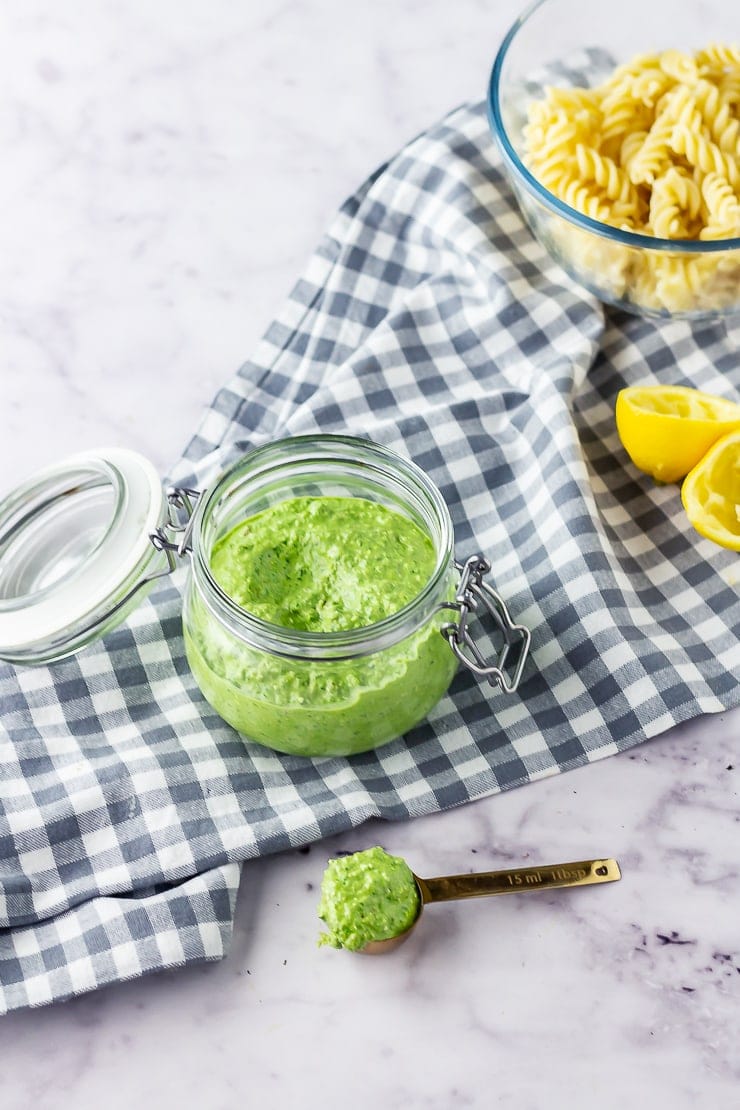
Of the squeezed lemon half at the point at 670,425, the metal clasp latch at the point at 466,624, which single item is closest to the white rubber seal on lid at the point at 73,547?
the metal clasp latch at the point at 466,624

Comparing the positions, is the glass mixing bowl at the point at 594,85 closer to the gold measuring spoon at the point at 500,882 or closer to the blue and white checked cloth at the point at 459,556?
the blue and white checked cloth at the point at 459,556

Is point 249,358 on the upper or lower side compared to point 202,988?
upper

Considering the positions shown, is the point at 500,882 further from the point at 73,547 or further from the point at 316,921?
the point at 73,547

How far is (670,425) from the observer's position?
171 cm

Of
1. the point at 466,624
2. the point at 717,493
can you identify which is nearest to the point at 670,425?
the point at 717,493

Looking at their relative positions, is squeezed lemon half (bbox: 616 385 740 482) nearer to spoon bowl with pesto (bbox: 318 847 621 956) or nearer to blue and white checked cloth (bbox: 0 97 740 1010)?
blue and white checked cloth (bbox: 0 97 740 1010)

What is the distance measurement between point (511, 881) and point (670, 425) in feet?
2.18

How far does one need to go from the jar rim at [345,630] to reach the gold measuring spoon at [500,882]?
0.92 ft

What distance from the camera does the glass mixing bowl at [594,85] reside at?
1.77m

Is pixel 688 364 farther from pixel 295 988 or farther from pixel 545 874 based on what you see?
pixel 295 988

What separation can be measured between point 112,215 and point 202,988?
4.40 ft

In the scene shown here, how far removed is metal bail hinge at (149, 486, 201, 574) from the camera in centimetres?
148

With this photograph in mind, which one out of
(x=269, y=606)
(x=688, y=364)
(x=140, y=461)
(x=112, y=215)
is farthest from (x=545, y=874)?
(x=112, y=215)

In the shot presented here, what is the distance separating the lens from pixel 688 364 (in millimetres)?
1930
